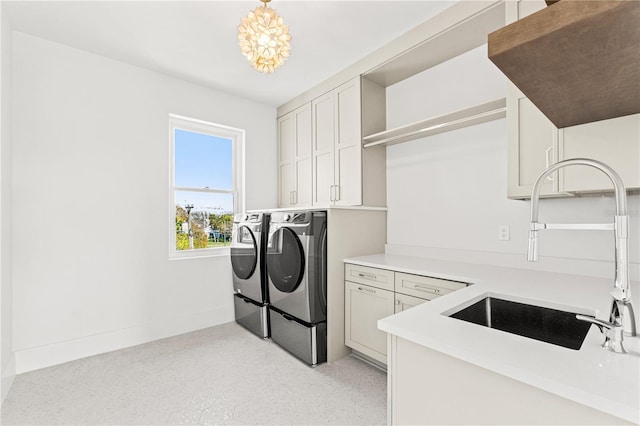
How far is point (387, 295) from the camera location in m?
2.23

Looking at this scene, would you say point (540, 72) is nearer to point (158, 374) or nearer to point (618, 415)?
point (618, 415)

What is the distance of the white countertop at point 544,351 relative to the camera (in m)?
0.61

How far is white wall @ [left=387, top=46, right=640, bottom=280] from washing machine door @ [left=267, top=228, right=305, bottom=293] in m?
0.99

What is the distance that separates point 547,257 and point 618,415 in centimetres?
172

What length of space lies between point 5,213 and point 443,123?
3.28 metres

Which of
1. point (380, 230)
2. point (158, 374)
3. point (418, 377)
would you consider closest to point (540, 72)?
point (418, 377)

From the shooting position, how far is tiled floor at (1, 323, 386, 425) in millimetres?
1817

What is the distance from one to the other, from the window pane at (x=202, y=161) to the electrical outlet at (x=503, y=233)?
278 centimetres

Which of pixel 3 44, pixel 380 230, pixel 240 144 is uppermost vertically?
pixel 3 44

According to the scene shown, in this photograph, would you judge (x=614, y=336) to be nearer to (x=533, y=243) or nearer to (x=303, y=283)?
(x=533, y=243)

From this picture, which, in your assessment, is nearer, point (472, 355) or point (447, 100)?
point (472, 355)

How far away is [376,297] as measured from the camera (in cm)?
231

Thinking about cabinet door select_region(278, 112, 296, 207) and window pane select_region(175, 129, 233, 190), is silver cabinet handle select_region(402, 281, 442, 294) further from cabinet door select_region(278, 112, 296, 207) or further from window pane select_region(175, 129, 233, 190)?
window pane select_region(175, 129, 233, 190)

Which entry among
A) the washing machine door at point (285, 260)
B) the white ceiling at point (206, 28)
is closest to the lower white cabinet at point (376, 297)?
the washing machine door at point (285, 260)
